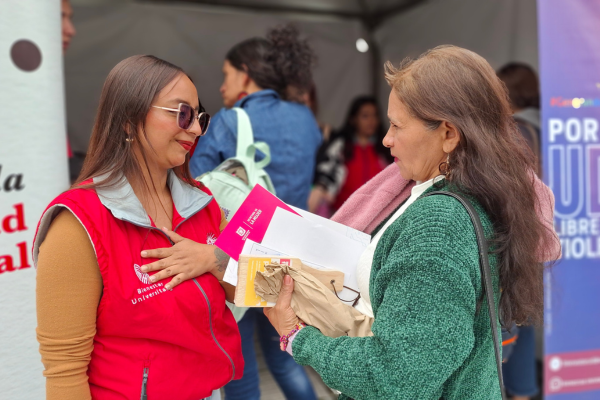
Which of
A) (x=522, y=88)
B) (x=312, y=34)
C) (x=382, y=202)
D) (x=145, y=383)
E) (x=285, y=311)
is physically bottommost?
(x=145, y=383)

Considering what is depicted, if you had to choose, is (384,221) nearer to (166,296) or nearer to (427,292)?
(427,292)

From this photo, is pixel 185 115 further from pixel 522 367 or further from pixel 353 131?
pixel 353 131

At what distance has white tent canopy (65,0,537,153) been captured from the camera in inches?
161

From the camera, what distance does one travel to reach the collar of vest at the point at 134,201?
1.25 m

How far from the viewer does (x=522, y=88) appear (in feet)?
10.3

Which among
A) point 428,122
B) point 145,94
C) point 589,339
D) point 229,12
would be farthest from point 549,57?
point 229,12

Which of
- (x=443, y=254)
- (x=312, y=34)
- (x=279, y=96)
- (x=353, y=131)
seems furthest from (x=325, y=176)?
(x=443, y=254)

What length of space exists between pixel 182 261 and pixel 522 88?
2.60m

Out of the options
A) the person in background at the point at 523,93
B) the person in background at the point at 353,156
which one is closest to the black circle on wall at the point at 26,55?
the person in background at the point at 523,93

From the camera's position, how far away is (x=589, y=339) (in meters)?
2.63

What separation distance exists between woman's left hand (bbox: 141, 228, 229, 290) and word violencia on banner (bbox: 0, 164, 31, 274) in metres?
0.79

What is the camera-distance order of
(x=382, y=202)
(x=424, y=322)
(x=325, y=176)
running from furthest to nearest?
1. (x=325, y=176)
2. (x=382, y=202)
3. (x=424, y=322)

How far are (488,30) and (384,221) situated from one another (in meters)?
3.26

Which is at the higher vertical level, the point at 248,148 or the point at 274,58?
the point at 274,58
